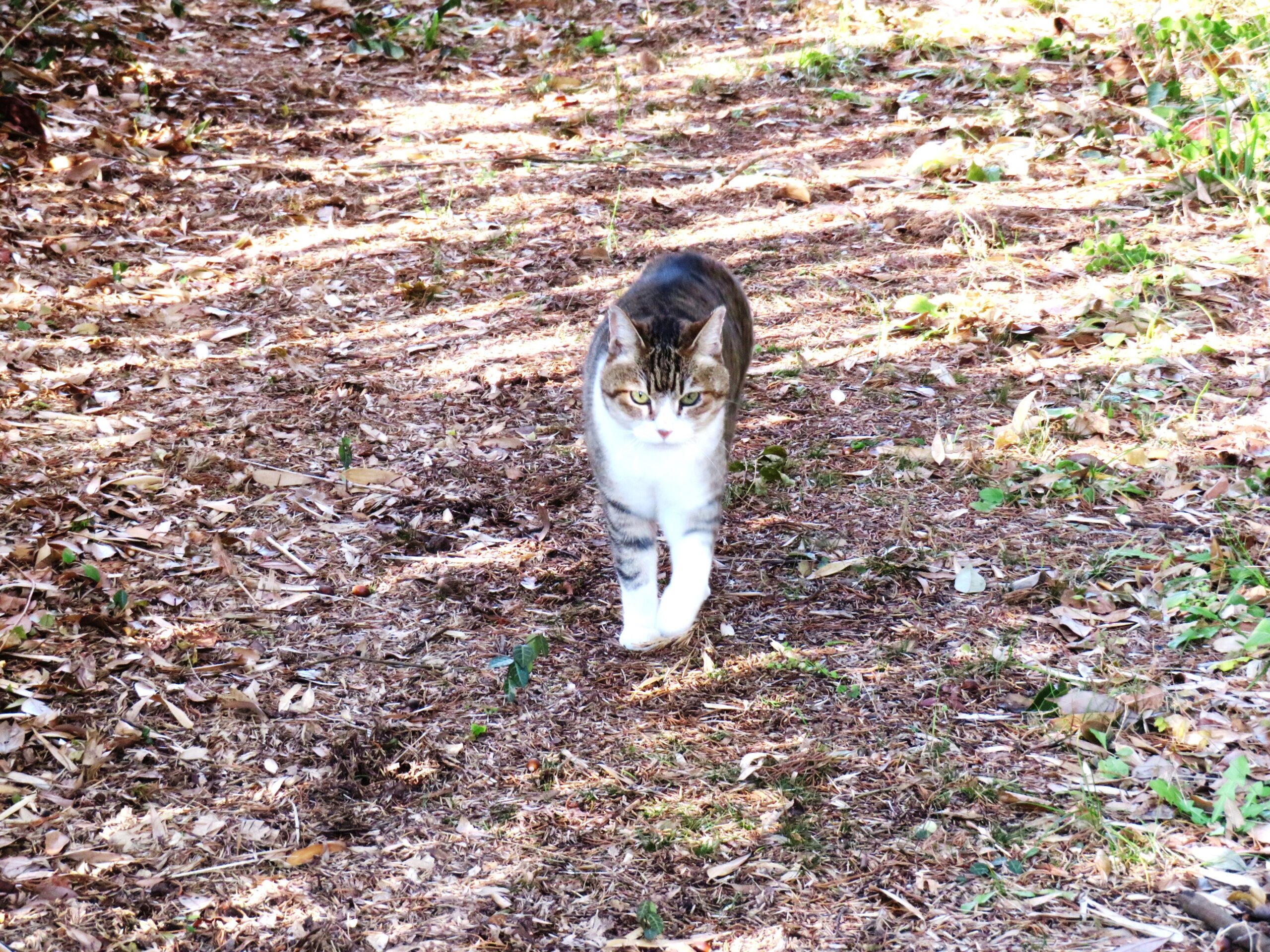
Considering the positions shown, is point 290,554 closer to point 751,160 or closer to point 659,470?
point 659,470

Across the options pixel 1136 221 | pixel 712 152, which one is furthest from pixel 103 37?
pixel 1136 221

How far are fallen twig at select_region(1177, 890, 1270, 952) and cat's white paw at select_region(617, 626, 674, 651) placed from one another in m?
1.66

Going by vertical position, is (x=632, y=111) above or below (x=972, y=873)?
above

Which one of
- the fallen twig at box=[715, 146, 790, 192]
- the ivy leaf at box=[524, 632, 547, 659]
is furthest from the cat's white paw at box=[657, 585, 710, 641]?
the fallen twig at box=[715, 146, 790, 192]

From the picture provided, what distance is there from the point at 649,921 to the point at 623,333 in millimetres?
1712

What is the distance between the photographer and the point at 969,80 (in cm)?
784

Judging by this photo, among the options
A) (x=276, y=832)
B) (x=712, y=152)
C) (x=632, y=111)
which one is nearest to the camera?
(x=276, y=832)

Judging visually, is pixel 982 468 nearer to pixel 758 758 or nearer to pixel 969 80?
pixel 758 758

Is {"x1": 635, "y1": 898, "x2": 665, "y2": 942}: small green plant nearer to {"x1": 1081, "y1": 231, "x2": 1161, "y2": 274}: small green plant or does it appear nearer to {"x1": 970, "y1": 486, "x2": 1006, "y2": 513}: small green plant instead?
{"x1": 970, "y1": 486, "x2": 1006, "y2": 513}: small green plant

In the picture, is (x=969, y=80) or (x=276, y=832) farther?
(x=969, y=80)

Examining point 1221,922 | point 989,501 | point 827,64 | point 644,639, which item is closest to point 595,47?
point 827,64

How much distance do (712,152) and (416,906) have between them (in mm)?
5642

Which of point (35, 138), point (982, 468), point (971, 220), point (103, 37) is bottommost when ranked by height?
point (982, 468)

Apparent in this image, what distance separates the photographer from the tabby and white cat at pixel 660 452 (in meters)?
3.66
